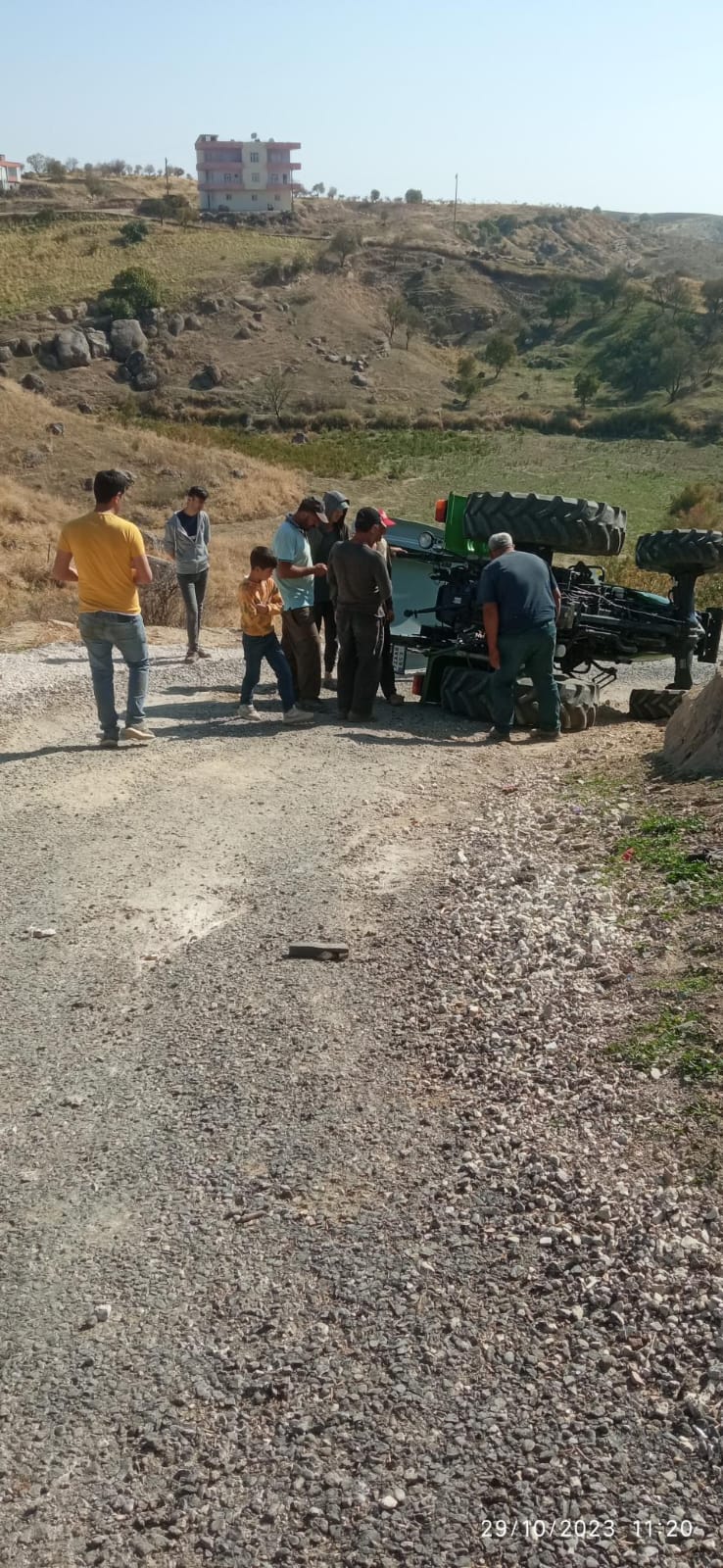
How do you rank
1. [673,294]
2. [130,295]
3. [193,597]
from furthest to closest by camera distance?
[673,294], [130,295], [193,597]

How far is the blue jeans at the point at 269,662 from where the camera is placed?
996cm

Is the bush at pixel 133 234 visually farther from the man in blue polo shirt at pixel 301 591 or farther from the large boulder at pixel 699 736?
the large boulder at pixel 699 736

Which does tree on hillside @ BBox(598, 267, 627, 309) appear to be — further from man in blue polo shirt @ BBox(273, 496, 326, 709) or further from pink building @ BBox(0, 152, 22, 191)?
man in blue polo shirt @ BBox(273, 496, 326, 709)

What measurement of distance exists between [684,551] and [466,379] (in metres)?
72.5

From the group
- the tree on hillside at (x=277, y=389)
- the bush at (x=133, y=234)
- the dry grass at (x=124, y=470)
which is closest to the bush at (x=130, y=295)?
the tree on hillside at (x=277, y=389)

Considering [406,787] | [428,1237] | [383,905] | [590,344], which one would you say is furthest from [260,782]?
[590,344]

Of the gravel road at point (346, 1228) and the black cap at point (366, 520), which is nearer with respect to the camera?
the gravel road at point (346, 1228)

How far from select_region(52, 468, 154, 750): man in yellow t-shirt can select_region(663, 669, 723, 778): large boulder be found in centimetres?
364

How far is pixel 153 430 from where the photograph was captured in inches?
2245

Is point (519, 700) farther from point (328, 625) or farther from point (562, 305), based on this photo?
point (562, 305)

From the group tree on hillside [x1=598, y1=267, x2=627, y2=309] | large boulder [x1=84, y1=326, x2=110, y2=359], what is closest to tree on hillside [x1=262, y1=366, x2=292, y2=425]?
large boulder [x1=84, y1=326, x2=110, y2=359]

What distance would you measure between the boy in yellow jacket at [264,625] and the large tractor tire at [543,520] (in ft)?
6.35

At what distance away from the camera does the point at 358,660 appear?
34.0 ft

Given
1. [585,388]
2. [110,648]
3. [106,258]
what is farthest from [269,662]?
[106,258]
